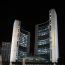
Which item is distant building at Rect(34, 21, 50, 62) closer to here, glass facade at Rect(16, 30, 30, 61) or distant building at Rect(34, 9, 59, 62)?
distant building at Rect(34, 9, 59, 62)

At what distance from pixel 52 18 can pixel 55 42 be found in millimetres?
4913

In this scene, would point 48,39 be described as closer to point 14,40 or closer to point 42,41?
point 42,41

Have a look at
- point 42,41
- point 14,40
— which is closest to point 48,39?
point 42,41

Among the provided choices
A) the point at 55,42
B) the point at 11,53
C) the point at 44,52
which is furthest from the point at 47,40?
the point at 11,53

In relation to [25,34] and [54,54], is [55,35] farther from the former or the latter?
[25,34]

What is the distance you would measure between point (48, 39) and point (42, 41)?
2.49 meters

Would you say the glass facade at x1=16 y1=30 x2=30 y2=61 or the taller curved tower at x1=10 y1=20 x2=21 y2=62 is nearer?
the taller curved tower at x1=10 y1=20 x2=21 y2=62

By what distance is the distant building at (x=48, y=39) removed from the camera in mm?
26788

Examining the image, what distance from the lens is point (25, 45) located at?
35219 millimetres

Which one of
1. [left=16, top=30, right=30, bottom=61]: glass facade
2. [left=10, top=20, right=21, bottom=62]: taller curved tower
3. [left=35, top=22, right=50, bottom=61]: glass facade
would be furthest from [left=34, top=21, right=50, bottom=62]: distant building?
[left=10, top=20, right=21, bottom=62]: taller curved tower

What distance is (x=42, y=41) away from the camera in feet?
108

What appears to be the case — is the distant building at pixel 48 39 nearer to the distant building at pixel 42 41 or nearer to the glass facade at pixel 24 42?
the distant building at pixel 42 41

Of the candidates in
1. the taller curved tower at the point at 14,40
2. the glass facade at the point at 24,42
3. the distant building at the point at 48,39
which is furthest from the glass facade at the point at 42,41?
the taller curved tower at the point at 14,40

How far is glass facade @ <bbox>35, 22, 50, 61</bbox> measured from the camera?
30.8 m
